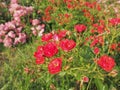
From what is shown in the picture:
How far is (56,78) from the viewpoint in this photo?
396 centimetres

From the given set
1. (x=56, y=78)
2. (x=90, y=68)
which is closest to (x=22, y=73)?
(x=56, y=78)

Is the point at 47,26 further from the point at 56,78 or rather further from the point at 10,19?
the point at 56,78

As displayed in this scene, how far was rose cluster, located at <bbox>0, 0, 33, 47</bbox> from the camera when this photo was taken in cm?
543

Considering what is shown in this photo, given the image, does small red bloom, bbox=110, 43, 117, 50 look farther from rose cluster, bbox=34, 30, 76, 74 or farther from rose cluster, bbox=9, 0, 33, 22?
rose cluster, bbox=9, 0, 33, 22

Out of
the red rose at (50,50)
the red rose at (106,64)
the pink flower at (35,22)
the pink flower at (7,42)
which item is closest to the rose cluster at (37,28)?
the pink flower at (35,22)

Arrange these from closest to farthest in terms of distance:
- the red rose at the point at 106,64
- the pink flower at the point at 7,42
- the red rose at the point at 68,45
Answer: the red rose at the point at 106,64 < the red rose at the point at 68,45 < the pink flower at the point at 7,42

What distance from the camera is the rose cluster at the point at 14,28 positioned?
214 inches

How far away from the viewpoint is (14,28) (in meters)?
5.65

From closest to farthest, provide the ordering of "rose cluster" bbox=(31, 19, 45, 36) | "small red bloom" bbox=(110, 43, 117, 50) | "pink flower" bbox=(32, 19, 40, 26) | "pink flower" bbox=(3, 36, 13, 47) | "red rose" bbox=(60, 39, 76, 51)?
"red rose" bbox=(60, 39, 76, 51)
"small red bloom" bbox=(110, 43, 117, 50)
"pink flower" bbox=(3, 36, 13, 47)
"rose cluster" bbox=(31, 19, 45, 36)
"pink flower" bbox=(32, 19, 40, 26)

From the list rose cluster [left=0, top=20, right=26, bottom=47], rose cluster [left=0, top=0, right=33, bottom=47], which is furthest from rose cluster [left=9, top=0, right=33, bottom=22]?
rose cluster [left=0, top=20, right=26, bottom=47]

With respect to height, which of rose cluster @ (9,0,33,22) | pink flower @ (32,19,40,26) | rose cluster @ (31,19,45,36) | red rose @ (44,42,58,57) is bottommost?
rose cluster @ (31,19,45,36)

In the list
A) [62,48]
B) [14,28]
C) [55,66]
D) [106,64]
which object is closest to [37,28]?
[14,28]

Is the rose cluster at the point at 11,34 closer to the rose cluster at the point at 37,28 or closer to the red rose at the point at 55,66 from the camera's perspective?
the rose cluster at the point at 37,28

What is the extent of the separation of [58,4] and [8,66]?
1.52 m
